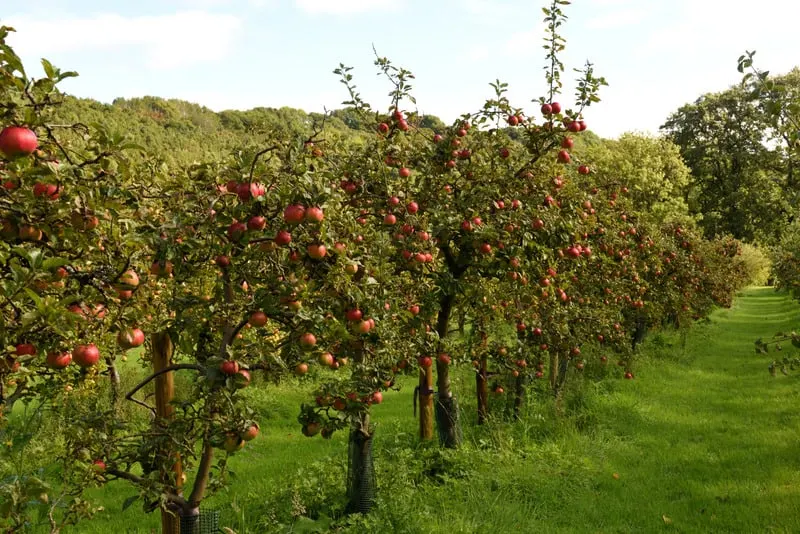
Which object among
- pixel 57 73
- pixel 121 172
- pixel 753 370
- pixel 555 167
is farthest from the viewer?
pixel 753 370

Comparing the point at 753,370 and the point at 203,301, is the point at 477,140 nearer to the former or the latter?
the point at 203,301

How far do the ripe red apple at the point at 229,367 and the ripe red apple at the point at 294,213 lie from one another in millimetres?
917

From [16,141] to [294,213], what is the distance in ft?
4.42

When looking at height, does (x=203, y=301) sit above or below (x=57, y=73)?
below

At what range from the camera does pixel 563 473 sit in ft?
24.3

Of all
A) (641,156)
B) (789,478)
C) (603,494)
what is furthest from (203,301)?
(641,156)

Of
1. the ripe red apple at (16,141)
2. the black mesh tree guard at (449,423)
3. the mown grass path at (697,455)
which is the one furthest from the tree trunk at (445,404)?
the ripe red apple at (16,141)

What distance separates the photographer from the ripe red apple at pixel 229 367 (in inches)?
140

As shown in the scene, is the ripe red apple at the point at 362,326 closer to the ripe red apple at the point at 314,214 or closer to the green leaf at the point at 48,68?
the ripe red apple at the point at 314,214

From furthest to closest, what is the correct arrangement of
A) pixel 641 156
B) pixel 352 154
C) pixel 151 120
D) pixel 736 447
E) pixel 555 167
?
pixel 151 120 < pixel 641 156 < pixel 736 447 < pixel 555 167 < pixel 352 154

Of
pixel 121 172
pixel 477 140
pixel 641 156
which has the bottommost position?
pixel 121 172

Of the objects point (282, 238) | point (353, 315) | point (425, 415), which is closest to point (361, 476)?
point (425, 415)

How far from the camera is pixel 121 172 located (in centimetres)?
313

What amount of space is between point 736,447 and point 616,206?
13.5 feet
